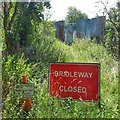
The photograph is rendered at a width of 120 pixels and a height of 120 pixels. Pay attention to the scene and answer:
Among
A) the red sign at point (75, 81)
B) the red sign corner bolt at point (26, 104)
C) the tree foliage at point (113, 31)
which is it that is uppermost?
the tree foliage at point (113, 31)

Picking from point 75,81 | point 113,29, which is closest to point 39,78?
point 75,81

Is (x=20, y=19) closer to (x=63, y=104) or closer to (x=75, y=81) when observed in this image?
(x=75, y=81)

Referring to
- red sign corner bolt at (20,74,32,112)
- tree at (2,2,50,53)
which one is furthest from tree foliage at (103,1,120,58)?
red sign corner bolt at (20,74,32,112)

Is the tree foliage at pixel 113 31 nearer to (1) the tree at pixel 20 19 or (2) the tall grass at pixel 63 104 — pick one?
(1) the tree at pixel 20 19

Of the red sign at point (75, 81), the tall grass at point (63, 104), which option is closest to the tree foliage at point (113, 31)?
the tall grass at point (63, 104)

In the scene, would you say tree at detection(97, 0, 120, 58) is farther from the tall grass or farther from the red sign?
the red sign

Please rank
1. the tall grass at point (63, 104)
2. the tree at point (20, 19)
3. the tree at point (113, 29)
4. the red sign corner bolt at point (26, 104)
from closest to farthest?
the tall grass at point (63, 104) → the red sign corner bolt at point (26, 104) → the tree at point (113, 29) → the tree at point (20, 19)

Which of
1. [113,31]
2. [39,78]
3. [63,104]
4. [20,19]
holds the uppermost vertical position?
[20,19]

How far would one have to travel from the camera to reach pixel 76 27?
26.1 feet

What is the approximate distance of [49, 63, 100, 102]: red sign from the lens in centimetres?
337

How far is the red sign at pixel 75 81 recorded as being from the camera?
337cm

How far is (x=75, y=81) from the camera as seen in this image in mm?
3420

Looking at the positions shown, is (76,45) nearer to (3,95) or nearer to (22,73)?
(22,73)

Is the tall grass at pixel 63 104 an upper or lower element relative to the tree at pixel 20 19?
lower
